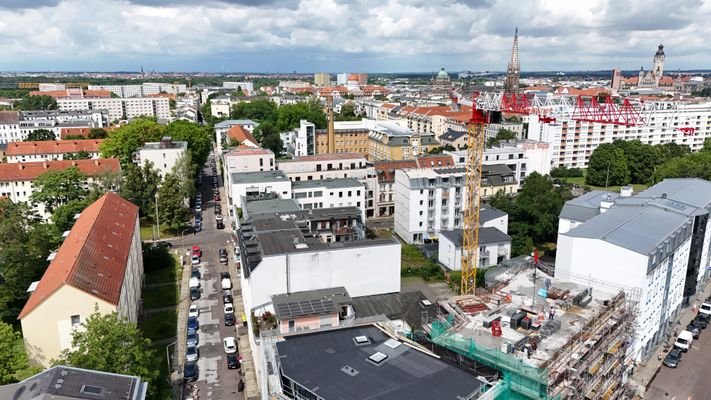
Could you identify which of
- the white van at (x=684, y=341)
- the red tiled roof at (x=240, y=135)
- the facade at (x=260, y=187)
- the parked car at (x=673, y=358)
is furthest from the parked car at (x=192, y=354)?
the red tiled roof at (x=240, y=135)

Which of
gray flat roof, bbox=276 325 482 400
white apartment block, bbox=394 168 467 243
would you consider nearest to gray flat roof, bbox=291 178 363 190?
white apartment block, bbox=394 168 467 243

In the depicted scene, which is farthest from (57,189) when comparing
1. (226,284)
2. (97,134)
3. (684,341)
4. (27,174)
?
(684,341)

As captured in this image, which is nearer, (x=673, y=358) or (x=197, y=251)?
(x=673, y=358)

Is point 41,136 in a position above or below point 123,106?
below

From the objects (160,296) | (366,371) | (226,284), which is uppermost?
(366,371)

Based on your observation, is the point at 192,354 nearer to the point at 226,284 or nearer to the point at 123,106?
the point at 226,284

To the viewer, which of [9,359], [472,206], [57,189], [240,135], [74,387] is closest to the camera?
[74,387]

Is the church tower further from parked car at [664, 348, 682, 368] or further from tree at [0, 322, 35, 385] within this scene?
tree at [0, 322, 35, 385]
